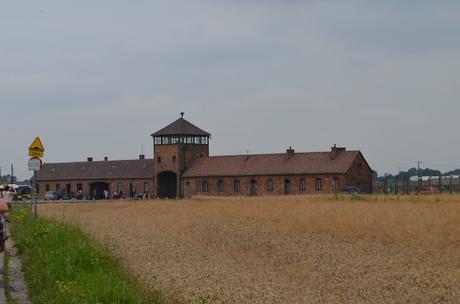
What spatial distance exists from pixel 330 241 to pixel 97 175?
73193mm

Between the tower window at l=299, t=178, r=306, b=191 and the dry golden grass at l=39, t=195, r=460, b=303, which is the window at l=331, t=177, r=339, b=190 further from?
the dry golden grass at l=39, t=195, r=460, b=303

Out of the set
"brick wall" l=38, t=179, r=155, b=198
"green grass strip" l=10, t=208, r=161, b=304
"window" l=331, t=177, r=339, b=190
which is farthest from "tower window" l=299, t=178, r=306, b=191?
"green grass strip" l=10, t=208, r=161, b=304

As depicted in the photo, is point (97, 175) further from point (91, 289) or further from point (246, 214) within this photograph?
point (91, 289)

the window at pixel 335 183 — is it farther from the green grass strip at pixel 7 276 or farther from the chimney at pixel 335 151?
the green grass strip at pixel 7 276

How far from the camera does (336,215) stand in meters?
31.3

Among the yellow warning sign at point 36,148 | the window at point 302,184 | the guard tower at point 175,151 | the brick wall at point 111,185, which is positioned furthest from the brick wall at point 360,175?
the yellow warning sign at point 36,148

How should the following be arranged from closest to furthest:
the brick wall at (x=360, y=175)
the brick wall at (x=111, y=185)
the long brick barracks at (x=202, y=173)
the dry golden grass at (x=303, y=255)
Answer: the dry golden grass at (x=303, y=255)
the brick wall at (x=360, y=175)
the long brick barracks at (x=202, y=173)
the brick wall at (x=111, y=185)

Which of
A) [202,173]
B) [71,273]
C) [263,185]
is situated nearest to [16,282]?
[71,273]

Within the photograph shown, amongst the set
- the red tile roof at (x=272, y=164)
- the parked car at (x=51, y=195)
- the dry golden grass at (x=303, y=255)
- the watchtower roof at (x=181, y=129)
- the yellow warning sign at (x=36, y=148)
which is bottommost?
the dry golden grass at (x=303, y=255)

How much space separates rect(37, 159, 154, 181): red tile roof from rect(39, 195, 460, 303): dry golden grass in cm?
5705

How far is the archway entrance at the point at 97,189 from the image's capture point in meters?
94.1

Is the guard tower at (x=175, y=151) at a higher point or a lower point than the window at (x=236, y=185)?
higher

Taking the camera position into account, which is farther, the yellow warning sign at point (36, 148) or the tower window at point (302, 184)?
the tower window at point (302, 184)

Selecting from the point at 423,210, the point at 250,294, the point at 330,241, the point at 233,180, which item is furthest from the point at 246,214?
the point at 233,180
